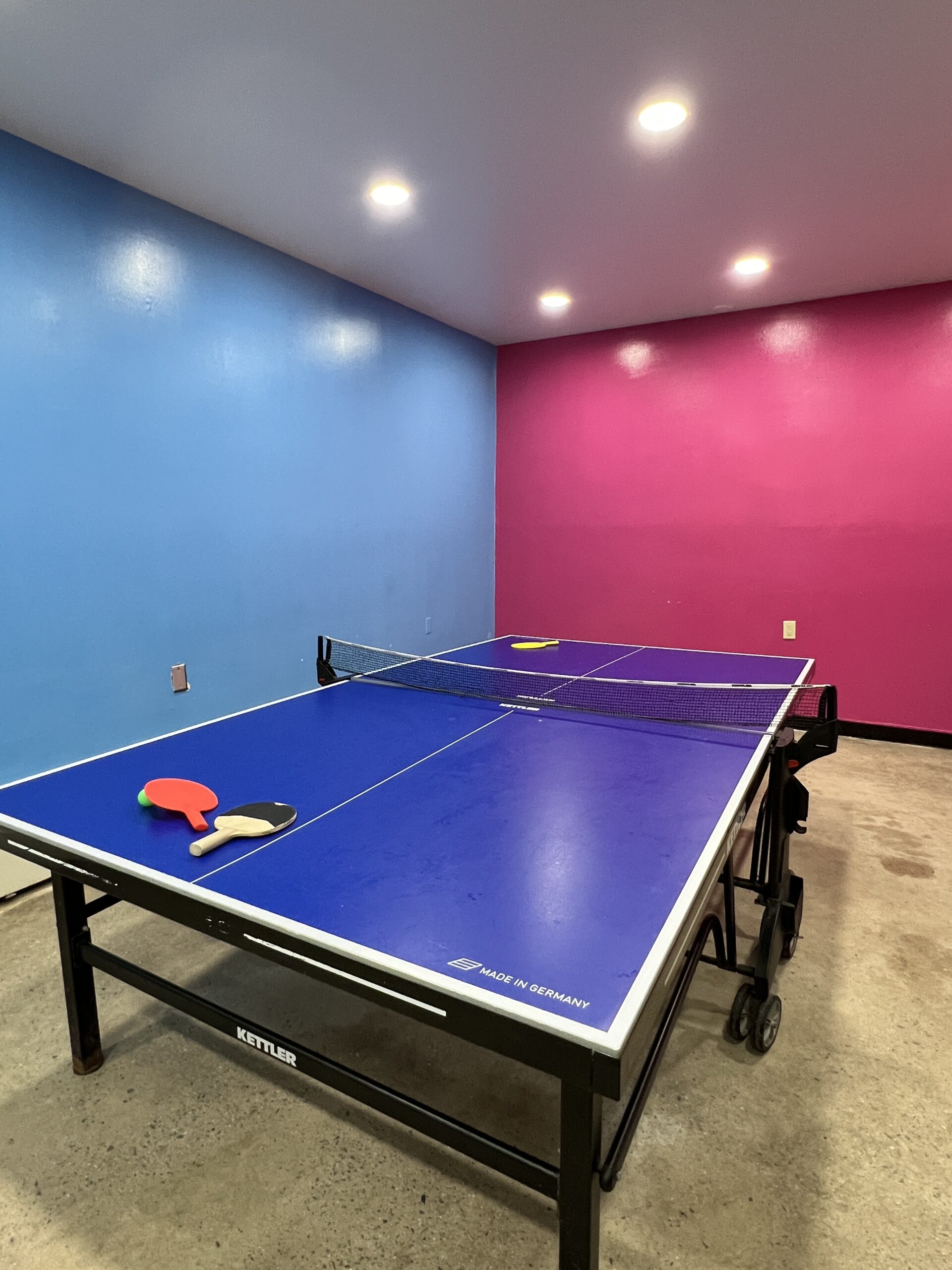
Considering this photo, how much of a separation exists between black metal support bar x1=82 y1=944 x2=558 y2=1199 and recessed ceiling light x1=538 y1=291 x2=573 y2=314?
4.06 metres

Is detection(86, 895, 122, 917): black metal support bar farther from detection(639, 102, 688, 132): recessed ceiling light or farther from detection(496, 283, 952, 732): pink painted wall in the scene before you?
detection(496, 283, 952, 732): pink painted wall

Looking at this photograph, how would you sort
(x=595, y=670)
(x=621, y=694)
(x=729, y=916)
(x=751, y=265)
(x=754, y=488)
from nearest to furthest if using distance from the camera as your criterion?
(x=729, y=916) → (x=621, y=694) → (x=595, y=670) → (x=751, y=265) → (x=754, y=488)

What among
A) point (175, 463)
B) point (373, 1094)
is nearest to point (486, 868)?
point (373, 1094)

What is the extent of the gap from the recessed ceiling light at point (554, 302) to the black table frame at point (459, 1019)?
A: 3289 millimetres

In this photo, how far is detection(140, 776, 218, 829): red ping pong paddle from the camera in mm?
1411

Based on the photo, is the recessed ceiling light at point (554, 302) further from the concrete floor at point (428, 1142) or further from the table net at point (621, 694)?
the concrete floor at point (428, 1142)

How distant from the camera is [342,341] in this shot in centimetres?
406

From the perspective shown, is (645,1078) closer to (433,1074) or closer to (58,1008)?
(433,1074)

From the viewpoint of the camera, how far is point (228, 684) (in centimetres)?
350

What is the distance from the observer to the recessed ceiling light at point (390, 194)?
290 centimetres

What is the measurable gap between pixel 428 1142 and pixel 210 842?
0.93m

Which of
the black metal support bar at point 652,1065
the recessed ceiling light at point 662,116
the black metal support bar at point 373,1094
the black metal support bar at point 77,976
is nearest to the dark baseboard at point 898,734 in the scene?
the black metal support bar at point 652,1065

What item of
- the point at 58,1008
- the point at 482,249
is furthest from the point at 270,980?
the point at 482,249

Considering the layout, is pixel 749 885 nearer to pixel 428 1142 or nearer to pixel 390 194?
pixel 428 1142
